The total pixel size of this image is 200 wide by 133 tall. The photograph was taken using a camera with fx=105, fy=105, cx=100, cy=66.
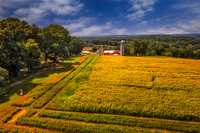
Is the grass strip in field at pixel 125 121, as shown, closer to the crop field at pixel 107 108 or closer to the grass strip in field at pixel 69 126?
the crop field at pixel 107 108

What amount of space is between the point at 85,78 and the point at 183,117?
23665 mm

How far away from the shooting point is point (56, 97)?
73.6 feet

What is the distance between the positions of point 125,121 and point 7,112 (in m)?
19.4

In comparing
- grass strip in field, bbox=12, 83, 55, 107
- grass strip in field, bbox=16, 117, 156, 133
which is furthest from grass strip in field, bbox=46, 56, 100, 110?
grass strip in field, bbox=12, 83, 55, 107

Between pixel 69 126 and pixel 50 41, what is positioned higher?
pixel 50 41

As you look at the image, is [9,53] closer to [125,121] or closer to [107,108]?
[107,108]

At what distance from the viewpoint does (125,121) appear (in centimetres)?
1598

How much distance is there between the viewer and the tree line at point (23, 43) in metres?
27.6

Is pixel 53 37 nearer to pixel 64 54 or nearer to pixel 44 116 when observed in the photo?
pixel 64 54

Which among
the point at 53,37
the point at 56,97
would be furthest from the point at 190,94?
the point at 53,37

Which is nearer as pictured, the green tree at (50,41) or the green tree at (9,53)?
the green tree at (9,53)

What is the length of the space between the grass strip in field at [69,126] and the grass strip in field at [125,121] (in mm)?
924

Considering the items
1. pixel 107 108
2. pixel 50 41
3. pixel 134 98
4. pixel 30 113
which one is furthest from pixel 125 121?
pixel 50 41

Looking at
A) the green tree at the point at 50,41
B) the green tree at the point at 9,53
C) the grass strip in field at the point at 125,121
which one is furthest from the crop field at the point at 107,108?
the green tree at the point at 50,41
